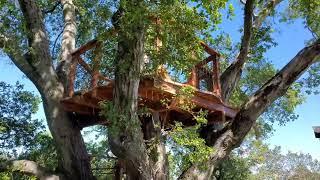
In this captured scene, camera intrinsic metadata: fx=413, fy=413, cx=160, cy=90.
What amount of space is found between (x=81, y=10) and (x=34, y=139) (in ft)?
13.6

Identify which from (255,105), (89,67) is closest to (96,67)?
(89,67)

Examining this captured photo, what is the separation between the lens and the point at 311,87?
13211 millimetres

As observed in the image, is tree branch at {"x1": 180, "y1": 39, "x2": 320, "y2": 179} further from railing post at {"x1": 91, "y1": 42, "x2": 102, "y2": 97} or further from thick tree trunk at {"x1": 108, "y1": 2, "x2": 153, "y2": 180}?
railing post at {"x1": 91, "y1": 42, "x2": 102, "y2": 97}

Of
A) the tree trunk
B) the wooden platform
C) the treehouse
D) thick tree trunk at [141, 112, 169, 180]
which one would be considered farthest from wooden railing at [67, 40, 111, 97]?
thick tree trunk at [141, 112, 169, 180]

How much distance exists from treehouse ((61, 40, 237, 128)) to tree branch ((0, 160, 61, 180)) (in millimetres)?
1401

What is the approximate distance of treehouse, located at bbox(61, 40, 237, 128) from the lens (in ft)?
24.3

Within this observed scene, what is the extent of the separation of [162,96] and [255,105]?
194 cm

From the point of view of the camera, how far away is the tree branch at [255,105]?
8.02 metres

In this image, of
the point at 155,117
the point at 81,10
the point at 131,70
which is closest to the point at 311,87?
the point at 155,117

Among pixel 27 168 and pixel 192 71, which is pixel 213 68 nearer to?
pixel 192 71

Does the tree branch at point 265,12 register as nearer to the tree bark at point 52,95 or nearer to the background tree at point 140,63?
the background tree at point 140,63

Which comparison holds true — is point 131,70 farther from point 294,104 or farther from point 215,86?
point 294,104

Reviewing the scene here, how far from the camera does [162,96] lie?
7664 millimetres

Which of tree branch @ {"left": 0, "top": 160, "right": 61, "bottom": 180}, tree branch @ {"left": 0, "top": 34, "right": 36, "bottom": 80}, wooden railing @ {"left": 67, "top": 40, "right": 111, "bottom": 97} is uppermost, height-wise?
tree branch @ {"left": 0, "top": 34, "right": 36, "bottom": 80}
